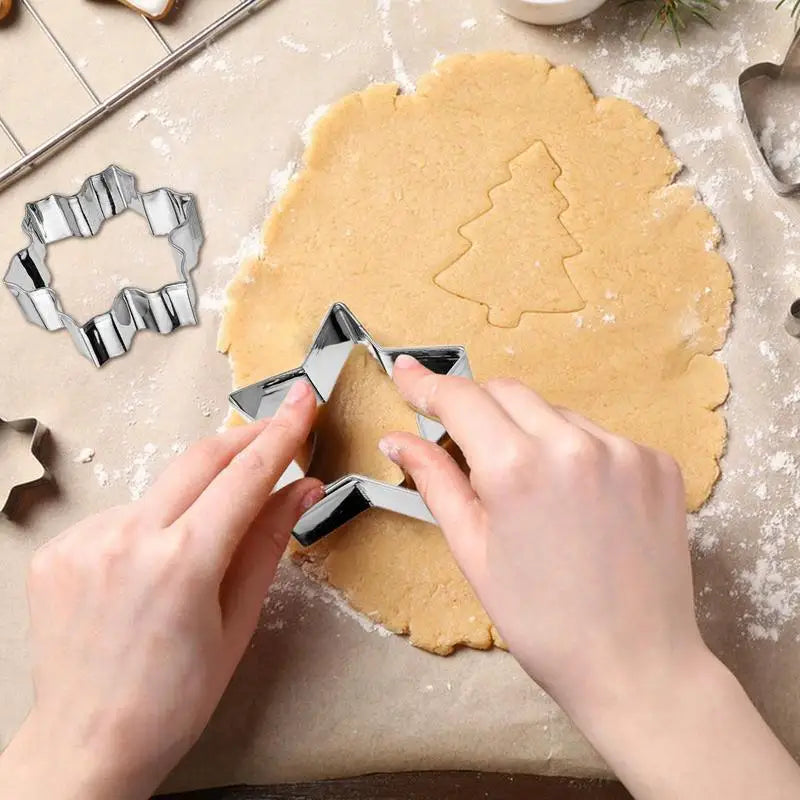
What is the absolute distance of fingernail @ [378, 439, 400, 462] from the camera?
900mm

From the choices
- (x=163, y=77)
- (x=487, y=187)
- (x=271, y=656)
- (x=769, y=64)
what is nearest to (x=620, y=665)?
(x=271, y=656)

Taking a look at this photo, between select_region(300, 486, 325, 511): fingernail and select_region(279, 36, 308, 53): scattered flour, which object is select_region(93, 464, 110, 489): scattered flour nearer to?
select_region(300, 486, 325, 511): fingernail

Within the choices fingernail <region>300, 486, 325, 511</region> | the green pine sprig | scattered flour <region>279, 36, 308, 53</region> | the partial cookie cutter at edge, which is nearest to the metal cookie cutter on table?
fingernail <region>300, 486, 325, 511</region>

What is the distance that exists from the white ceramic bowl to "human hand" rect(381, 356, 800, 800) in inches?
22.3

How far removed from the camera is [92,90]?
44.7 inches

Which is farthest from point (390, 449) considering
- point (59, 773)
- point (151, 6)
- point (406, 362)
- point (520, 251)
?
point (151, 6)

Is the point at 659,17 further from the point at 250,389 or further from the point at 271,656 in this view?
the point at 271,656

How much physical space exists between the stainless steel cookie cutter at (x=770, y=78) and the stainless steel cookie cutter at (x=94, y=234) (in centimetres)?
72

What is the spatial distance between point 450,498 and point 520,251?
1.20 ft

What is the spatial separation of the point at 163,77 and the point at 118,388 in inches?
16.7

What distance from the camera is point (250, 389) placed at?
97cm

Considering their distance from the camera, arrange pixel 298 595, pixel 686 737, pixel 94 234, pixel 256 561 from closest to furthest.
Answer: pixel 686 737
pixel 256 561
pixel 298 595
pixel 94 234

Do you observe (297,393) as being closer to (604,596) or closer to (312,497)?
(312,497)

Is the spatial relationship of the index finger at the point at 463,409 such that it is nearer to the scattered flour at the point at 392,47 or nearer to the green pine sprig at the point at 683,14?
the scattered flour at the point at 392,47
